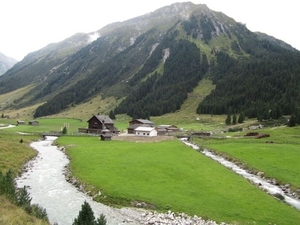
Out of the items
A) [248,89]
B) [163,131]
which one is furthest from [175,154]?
[248,89]

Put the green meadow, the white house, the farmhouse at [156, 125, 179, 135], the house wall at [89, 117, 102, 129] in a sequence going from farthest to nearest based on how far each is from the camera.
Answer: the house wall at [89, 117, 102, 129], the farmhouse at [156, 125, 179, 135], the white house, the green meadow

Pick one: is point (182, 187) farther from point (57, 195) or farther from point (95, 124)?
point (95, 124)

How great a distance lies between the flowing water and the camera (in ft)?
108

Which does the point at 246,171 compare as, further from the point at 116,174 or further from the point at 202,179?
the point at 116,174

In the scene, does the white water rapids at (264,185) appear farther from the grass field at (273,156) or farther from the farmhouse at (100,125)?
the farmhouse at (100,125)

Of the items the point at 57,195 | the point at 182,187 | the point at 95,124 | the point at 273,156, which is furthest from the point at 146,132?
the point at 57,195

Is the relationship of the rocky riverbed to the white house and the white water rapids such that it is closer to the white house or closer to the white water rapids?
the white water rapids

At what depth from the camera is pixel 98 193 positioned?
40000mm

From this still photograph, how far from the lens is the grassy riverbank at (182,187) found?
3375cm

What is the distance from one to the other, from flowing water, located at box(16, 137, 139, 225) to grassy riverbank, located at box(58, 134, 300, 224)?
251cm

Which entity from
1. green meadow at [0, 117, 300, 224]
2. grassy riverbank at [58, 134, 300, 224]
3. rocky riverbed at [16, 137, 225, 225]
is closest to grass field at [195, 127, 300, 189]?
green meadow at [0, 117, 300, 224]

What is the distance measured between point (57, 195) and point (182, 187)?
1714 centimetres

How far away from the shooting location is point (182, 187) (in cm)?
4197

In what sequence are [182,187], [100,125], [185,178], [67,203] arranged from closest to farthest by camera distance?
1. [67,203]
2. [182,187]
3. [185,178]
4. [100,125]
